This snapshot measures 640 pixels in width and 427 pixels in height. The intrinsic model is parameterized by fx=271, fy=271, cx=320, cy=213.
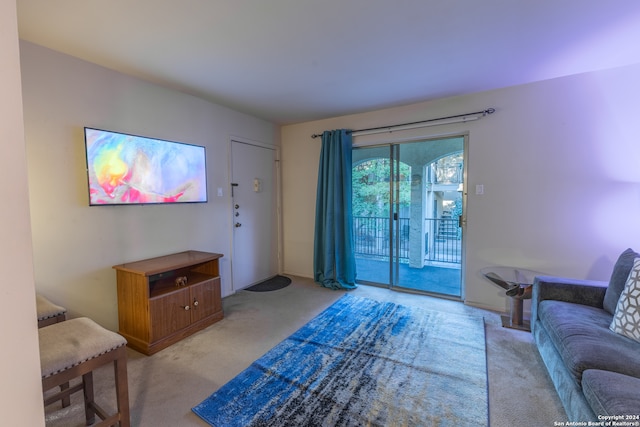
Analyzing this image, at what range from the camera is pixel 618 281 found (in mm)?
1854

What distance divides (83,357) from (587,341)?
2586 millimetres

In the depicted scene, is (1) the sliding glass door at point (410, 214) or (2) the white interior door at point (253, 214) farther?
(2) the white interior door at point (253, 214)

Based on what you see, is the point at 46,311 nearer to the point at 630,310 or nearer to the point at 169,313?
the point at 169,313

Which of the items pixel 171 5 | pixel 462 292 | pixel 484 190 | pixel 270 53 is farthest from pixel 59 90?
pixel 462 292

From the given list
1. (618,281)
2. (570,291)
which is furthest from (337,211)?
(618,281)

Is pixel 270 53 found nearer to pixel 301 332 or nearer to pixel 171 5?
pixel 171 5

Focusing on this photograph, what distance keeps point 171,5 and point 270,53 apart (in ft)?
2.40

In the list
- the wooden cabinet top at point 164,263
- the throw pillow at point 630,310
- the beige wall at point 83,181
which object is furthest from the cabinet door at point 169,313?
the throw pillow at point 630,310

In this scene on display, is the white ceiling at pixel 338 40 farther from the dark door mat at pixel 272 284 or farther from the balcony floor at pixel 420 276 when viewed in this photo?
the dark door mat at pixel 272 284

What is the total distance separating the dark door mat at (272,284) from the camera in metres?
3.71

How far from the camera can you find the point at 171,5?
1587 millimetres

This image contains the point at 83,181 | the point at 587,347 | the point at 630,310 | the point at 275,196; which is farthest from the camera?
the point at 275,196

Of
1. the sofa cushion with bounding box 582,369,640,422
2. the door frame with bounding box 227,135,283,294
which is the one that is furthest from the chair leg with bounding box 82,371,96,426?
the sofa cushion with bounding box 582,369,640,422

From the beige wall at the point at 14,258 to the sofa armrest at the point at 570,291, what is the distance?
2.95 metres
